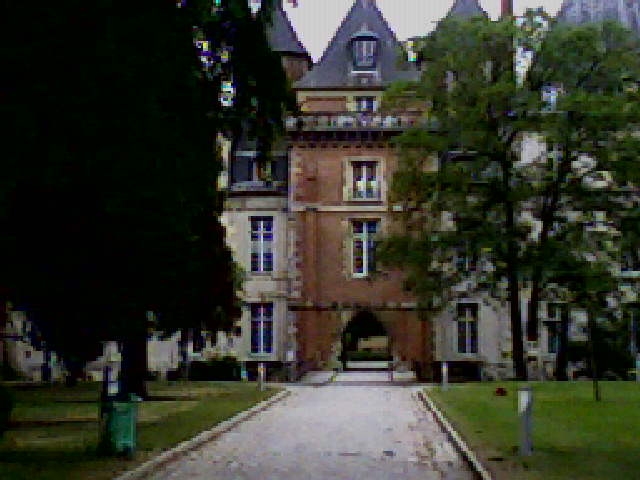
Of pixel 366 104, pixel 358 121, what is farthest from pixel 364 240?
pixel 366 104

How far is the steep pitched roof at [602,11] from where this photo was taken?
52.0 m

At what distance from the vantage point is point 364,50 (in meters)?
50.8

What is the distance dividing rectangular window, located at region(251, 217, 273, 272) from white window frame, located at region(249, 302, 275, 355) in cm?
164

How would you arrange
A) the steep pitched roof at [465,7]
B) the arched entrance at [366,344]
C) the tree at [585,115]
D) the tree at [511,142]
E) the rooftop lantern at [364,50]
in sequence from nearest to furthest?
the tree at [585,115], the tree at [511,142], the rooftop lantern at [364,50], the steep pitched roof at [465,7], the arched entrance at [366,344]

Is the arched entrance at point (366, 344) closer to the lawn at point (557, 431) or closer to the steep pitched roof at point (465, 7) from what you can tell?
the steep pitched roof at point (465, 7)

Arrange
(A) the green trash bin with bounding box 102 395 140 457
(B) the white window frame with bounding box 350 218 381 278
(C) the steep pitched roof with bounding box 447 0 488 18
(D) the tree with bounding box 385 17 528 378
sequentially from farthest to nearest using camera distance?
(C) the steep pitched roof with bounding box 447 0 488 18
(B) the white window frame with bounding box 350 218 381 278
(D) the tree with bounding box 385 17 528 378
(A) the green trash bin with bounding box 102 395 140 457

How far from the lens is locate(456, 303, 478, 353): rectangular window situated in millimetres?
47406

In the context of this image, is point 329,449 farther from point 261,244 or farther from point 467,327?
point 261,244

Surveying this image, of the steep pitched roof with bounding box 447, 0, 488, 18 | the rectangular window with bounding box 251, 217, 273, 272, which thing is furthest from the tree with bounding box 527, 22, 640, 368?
the steep pitched roof with bounding box 447, 0, 488, 18

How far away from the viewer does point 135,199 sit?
462 inches

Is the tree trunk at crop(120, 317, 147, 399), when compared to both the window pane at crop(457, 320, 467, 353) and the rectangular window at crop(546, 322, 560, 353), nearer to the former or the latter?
the window pane at crop(457, 320, 467, 353)

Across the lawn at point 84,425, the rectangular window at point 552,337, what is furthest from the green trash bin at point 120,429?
the rectangular window at point 552,337

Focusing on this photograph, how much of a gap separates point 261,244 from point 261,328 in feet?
12.4

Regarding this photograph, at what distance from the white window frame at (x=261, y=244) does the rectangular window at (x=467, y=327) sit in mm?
8614
